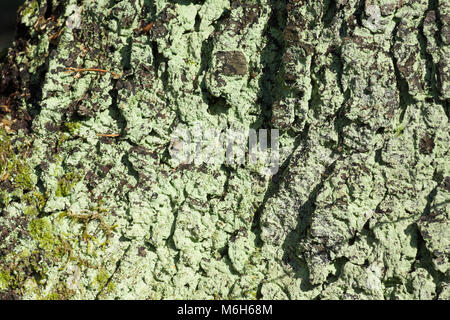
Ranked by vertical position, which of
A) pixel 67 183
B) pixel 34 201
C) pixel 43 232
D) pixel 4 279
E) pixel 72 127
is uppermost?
pixel 72 127

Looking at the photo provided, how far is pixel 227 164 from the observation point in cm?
257

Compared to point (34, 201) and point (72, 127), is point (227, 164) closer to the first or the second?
point (72, 127)

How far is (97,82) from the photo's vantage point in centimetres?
268

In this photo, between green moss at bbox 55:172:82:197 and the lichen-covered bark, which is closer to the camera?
the lichen-covered bark

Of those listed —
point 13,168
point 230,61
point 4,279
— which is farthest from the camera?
point 13,168

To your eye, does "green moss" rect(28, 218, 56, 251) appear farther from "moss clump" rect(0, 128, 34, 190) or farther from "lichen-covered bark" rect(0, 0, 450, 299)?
"moss clump" rect(0, 128, 34, 190)

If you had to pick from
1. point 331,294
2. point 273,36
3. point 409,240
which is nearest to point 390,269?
point 409,240

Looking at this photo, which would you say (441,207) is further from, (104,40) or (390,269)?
(104,40)

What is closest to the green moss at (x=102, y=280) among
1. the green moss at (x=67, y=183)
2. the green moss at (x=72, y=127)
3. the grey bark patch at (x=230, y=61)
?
the green moss at (x=67, y=183)

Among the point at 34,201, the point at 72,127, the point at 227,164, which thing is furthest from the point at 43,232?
the point at 227,164

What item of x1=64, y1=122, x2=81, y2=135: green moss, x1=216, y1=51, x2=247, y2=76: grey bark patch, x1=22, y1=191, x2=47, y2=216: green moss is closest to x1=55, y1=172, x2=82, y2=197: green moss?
x1=22, y1=191, x2=47, y2=216: green moss

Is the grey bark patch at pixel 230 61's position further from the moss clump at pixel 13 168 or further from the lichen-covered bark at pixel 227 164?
the moss clump at pixel 13 168

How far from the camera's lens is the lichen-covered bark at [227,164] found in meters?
2.27

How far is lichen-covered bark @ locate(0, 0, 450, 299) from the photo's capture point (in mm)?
2271
